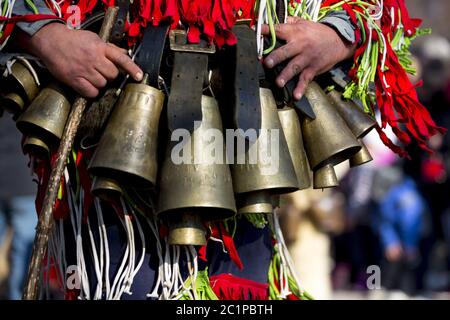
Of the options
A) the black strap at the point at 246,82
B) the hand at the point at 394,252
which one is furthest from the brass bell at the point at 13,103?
the hand at the point at 394,252

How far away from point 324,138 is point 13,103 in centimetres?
83

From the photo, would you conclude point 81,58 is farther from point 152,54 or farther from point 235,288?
point 235,288

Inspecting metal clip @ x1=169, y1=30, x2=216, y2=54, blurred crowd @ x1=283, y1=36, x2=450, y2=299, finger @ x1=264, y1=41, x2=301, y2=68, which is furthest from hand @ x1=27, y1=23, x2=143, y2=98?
blurred crowd @ x1=283, y1=36, x2=450, y2=299

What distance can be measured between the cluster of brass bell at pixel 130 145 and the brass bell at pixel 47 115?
13 centimetres

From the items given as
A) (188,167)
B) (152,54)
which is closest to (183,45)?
(152,54)

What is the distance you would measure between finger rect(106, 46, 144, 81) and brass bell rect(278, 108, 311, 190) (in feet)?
1.34

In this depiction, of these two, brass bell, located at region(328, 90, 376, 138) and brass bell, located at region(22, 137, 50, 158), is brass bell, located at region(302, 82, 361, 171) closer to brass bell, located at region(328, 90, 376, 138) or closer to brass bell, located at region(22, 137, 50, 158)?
brass bell, located at region(328, 90, 376, 138)

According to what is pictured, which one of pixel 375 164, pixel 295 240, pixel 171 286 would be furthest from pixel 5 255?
pixel 375 164

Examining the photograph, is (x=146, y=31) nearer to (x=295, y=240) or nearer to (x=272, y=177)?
(x=272, y=177)

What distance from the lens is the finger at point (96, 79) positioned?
2.28 metres

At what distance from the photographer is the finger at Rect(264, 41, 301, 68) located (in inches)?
92.9

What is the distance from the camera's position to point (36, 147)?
7.86 feet

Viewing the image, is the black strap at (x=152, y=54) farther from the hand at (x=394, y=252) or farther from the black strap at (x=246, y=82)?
the hand at (x=394, y=252)
